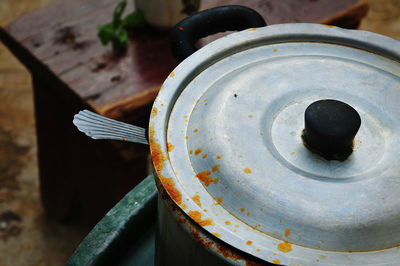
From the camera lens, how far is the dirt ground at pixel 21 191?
7.91 ft

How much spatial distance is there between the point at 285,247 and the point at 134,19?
1.49 metres

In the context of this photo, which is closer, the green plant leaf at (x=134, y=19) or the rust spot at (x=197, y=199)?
the rust spot at (x=197, y=199)

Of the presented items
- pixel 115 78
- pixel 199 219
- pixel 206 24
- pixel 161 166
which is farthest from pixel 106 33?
pixel 199 219

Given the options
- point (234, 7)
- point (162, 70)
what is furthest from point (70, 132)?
point (234, 7)

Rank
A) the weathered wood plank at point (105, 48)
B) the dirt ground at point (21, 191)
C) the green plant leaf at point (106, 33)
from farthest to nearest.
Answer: the dirt ground at point (21, 191), the green plant leaf at point (106, 33), the weathered wood plank at point (105, 48)

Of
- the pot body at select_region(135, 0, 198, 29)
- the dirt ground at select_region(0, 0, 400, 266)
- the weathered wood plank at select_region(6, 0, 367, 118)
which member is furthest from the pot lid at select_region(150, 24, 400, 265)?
the dirt ground at select_region(0, 0, 400, 266)

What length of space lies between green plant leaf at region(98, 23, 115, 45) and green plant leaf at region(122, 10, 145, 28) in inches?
3.3

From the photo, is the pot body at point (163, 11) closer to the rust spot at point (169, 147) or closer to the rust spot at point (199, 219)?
the rust spot at point (169, 147)

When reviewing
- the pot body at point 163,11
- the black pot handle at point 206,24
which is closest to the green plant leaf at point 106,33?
the pot body at point 163,11

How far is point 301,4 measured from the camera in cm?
216

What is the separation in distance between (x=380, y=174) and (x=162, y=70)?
4.02 ft

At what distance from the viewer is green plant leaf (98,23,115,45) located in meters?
1.89

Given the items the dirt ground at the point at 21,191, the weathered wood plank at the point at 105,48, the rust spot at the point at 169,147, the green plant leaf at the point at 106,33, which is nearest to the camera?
the rust spot at the point at 169,147

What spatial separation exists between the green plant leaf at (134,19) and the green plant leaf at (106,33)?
83mm
